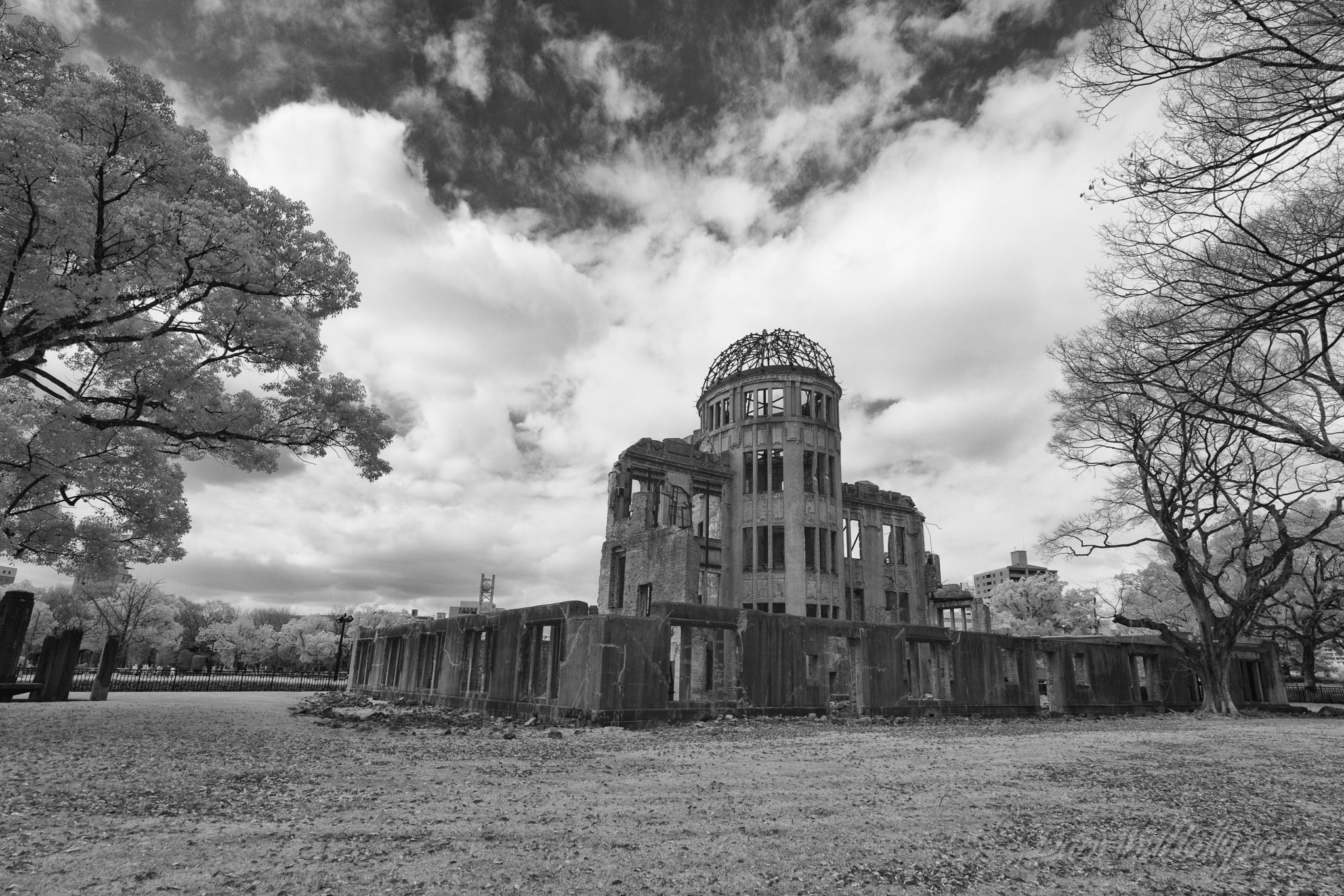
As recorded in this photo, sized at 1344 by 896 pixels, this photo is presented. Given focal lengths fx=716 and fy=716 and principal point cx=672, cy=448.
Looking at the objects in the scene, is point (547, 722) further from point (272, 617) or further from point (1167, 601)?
point (272, 617)

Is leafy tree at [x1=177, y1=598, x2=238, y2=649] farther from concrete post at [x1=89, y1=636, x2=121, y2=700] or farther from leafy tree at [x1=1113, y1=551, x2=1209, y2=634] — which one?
leafy tree at [x1=1113, y1=551, x2=1209, y2=634]

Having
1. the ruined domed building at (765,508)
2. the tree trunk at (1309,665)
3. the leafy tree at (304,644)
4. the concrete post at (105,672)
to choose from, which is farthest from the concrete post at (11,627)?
the leafy tree at (304,644)

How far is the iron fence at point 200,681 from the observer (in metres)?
28.7

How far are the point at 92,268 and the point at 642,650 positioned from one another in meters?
12.0

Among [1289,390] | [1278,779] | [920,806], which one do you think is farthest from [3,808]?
[1289,390]

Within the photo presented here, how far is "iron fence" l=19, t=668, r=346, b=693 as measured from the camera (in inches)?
1131

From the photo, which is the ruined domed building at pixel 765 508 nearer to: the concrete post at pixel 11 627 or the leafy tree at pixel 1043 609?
the concrete post at pixel 11 627

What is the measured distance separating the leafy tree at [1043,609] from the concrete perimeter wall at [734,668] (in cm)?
3810

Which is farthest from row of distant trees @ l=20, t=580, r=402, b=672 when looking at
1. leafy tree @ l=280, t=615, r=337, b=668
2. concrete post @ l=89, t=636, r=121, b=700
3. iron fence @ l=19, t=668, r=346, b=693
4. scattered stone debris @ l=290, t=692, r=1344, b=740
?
scattered stone debris @ l=290, t=692, r=1344, b=740

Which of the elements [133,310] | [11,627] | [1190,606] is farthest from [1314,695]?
[11,627]

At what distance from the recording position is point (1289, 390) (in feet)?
60.4

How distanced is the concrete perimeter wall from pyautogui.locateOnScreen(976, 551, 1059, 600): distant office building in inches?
3253

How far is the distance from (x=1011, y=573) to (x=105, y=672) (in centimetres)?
15532

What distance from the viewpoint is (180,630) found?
7506cm
